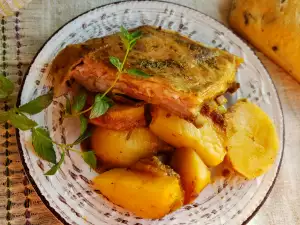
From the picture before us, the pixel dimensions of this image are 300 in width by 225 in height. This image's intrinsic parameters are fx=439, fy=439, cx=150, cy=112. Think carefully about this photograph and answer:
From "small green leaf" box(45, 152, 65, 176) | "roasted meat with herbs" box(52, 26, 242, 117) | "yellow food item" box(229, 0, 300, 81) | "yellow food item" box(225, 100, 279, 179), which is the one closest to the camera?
"small green leaf" box(45, 152, 65, 176)

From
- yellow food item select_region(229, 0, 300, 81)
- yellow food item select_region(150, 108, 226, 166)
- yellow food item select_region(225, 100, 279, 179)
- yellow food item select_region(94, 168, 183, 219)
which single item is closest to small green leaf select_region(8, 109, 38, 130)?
yellow food item select_region(94, 168, 183, 219)

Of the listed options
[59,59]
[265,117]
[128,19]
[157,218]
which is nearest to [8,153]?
[59,59]

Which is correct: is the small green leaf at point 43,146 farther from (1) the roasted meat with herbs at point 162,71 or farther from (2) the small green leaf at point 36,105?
(1) the roasted meat with herbs at point 162,71

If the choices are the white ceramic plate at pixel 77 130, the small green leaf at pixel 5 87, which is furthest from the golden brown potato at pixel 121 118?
the small green leaf at pixel 5 87

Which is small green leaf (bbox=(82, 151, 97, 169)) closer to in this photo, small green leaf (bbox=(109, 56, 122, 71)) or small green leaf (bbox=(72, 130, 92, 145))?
small green leaf (bbox=(72, 130, 92, 145))

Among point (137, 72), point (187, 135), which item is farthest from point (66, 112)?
point (187, 135)
